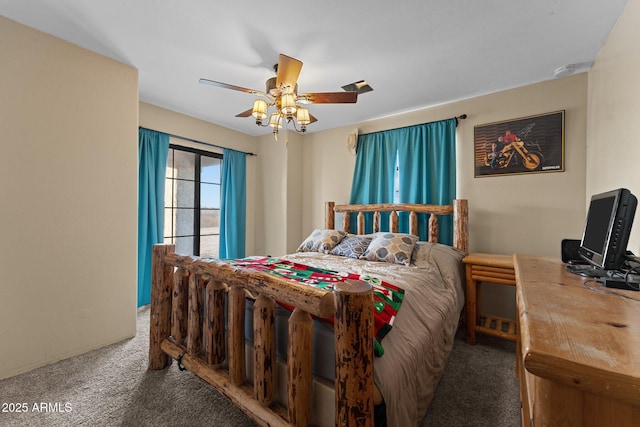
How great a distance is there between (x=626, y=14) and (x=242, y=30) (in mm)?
2362

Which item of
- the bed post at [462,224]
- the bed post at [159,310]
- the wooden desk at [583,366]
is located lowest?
the bed post at [159,310]

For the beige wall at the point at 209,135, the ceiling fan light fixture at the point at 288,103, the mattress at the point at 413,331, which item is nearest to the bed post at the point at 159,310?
the mattress at the point at 413,331

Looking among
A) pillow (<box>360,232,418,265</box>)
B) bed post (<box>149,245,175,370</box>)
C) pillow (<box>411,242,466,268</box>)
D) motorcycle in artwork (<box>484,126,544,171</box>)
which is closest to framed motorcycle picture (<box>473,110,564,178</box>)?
motorcycle in artwork (<box>484,126,544,171</box>)

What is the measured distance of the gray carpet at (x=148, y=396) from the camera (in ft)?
4.46

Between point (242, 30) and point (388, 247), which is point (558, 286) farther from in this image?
point (242, 30)

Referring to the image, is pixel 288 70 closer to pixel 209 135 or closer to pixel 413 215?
pixel 413 215

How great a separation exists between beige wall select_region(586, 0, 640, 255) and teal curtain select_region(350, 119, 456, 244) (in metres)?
1.07

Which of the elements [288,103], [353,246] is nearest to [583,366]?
[288,103]

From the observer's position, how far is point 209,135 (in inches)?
142

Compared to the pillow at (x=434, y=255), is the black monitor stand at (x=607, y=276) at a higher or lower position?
higher

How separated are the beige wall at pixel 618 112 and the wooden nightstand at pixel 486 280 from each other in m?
0.76

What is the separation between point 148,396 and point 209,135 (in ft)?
10.2

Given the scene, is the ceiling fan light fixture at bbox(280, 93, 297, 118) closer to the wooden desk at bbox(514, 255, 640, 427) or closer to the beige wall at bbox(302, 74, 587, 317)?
the wooden desk at bbox(514, 255, 640, 427)

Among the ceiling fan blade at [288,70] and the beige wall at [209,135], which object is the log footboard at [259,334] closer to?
the ceiling fan blade at [288,70]
